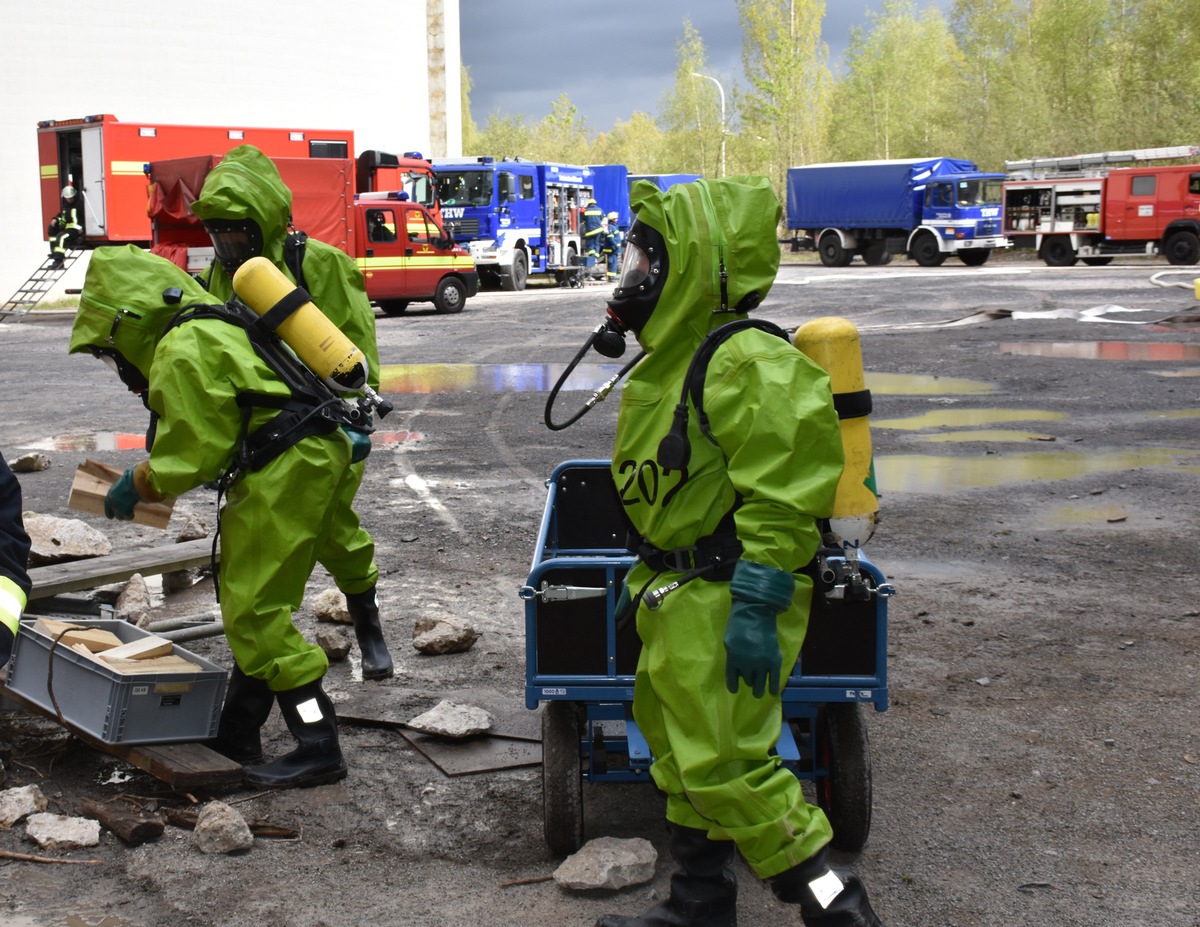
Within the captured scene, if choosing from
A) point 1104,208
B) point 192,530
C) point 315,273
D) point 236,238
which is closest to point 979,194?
point 1104,208

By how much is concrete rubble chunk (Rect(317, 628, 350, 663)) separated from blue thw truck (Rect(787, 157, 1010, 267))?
3567 centimetres

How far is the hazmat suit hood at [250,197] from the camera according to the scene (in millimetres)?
4651

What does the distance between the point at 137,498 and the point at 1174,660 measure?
405 centimetres

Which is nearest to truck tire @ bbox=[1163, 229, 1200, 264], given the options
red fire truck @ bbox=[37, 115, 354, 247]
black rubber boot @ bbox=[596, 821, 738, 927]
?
red fire truck @ bbox=[37, 115, 354, 247]

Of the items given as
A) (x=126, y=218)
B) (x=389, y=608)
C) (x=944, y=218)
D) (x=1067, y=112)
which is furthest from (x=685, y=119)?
(x=389, y=608)

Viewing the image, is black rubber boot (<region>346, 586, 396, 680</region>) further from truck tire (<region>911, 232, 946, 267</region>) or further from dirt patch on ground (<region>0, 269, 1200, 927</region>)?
truck tire (<region>911, 232, 946, 267</region>)

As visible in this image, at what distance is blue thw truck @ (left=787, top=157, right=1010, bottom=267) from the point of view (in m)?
38.8

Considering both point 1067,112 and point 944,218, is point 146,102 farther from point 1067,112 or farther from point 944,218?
point 1067,112

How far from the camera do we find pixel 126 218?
25.1m

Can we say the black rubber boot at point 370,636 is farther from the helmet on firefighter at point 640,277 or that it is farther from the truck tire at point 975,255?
the truck tire at point 975,255

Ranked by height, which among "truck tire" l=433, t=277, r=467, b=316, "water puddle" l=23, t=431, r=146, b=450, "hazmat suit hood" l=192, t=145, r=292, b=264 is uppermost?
"hazmat suit hood" l=192, t=145, r=292, b=264

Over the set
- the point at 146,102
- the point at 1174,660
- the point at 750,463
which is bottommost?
the point at 1174,660

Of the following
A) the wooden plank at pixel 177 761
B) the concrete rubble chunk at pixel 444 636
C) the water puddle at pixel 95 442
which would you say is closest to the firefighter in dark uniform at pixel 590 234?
the water puddle at pixel 95 442

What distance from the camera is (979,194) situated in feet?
129
